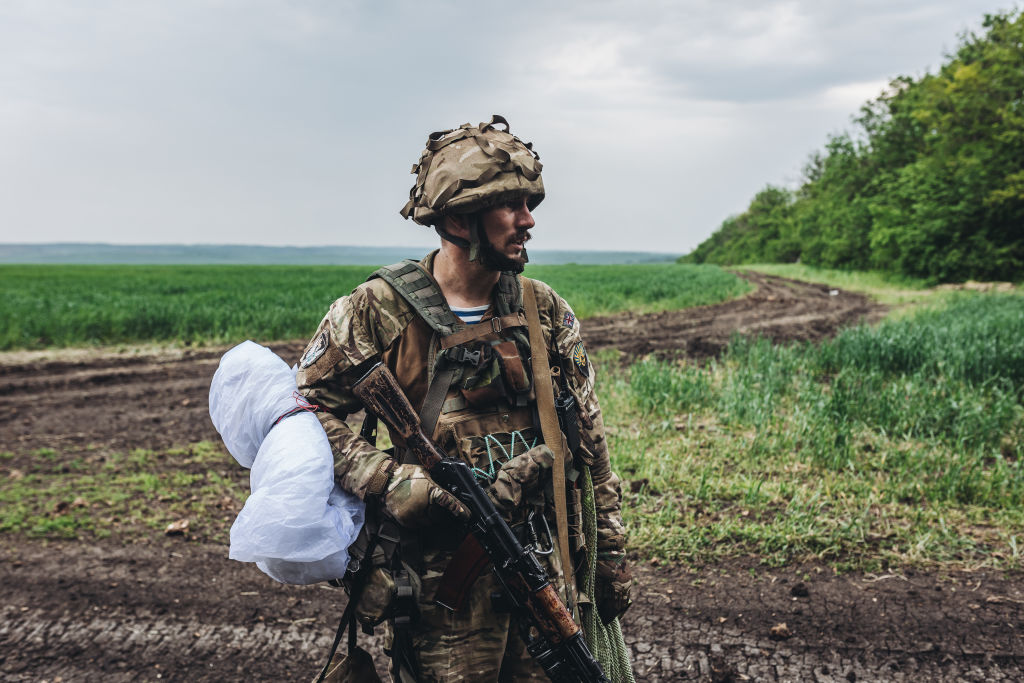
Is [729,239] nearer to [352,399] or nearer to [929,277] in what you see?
[929,277]

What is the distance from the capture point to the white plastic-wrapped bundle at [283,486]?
1.60 meters

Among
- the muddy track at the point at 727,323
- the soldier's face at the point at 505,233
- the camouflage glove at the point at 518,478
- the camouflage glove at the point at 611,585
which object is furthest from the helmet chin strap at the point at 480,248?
the muddy track at the point at 727,323

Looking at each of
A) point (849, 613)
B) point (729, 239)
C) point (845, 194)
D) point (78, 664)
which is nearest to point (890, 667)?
point (849, 613)

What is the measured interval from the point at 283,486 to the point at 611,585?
1070mm

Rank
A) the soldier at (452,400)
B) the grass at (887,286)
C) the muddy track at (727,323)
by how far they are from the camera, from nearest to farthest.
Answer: the soldier at (452,400) < the muddy track at (727,323) < the grass at (887,286)

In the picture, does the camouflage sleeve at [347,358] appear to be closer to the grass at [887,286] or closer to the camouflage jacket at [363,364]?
the camouflage jacket at [363,364]

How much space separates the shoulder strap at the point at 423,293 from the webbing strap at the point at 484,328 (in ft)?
0.08

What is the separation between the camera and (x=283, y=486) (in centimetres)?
163

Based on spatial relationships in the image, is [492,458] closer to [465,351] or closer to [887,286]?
[465,351]

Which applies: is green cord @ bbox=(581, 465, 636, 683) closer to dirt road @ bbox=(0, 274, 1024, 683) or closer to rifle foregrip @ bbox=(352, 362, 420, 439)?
rifle foregrip @ bbox=(352, 362, 420, 439)

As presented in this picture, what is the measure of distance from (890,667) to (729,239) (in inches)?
4231

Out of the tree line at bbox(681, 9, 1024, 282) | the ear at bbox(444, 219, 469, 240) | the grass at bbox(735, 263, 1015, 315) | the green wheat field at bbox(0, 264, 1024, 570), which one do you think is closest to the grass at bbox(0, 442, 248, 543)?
the green wheat field at bbox(0, 264, 1024, 570)

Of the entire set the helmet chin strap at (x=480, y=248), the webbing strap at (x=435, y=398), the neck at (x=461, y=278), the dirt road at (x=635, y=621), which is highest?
the helmet chin strap at (x=480, y=248)

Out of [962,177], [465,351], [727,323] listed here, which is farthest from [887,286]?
[465,351]
